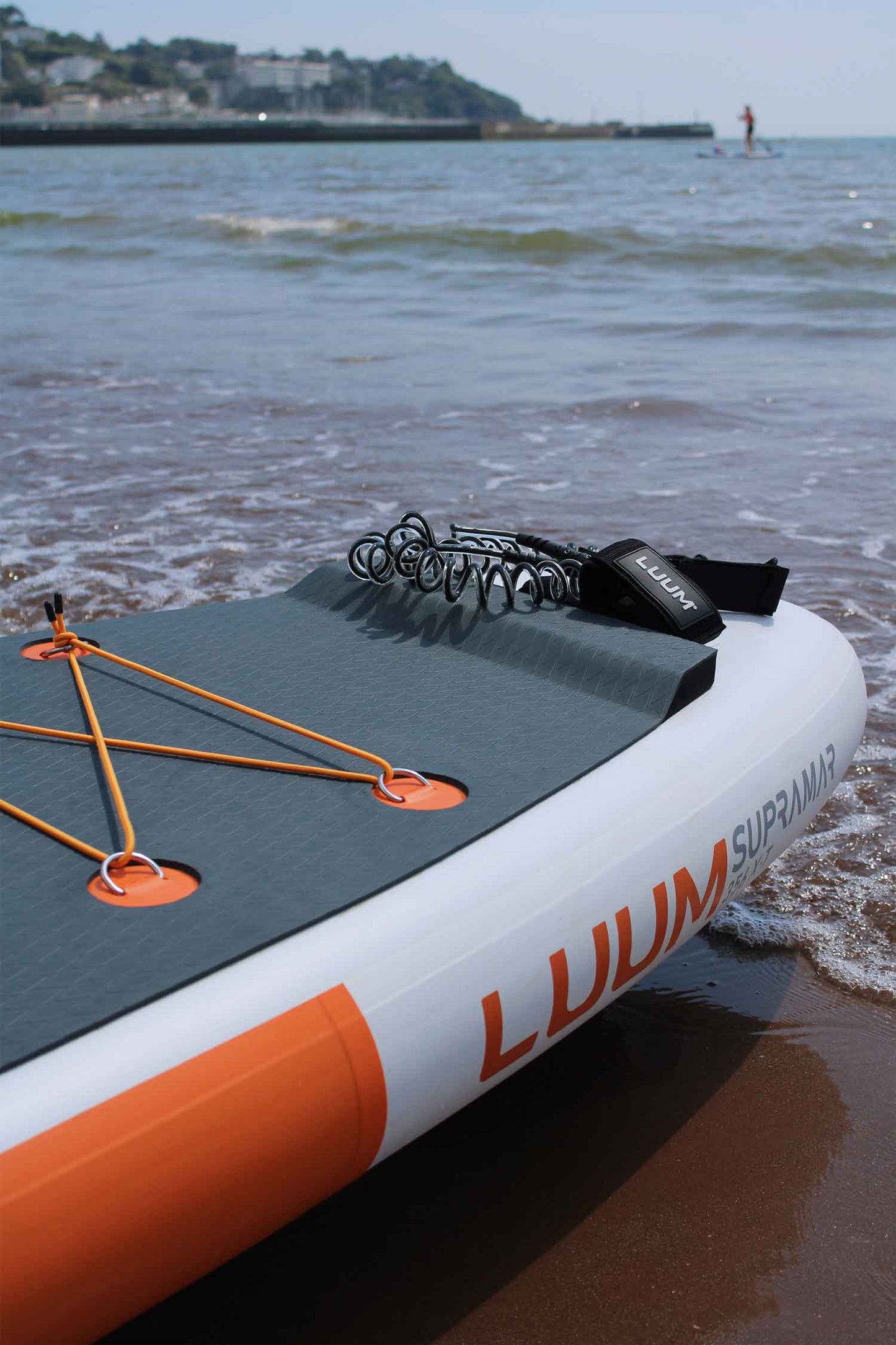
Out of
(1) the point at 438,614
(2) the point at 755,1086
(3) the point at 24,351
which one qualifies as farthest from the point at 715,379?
(2) the point at 755,1086

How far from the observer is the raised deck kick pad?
1646mm

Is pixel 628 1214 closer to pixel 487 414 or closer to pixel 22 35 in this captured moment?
pixel 487 414

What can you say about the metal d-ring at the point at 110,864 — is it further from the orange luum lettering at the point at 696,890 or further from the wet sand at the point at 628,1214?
the orange luum lettering at the point at 696,890

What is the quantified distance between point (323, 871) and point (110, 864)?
31 centimetres

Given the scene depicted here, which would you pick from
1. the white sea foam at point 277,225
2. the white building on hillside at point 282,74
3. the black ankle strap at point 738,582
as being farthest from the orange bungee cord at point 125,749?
the white building on hillside at point 282,74

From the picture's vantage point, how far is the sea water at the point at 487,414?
4.73 metres

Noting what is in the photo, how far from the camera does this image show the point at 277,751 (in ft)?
7.21

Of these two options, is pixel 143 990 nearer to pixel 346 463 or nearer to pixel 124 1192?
pixel 124 1192

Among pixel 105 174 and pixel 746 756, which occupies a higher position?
pixel 105 174

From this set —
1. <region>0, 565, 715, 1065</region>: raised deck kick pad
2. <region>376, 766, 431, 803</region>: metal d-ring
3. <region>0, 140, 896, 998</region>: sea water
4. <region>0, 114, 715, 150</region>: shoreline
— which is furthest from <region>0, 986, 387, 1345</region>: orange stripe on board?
<region>0, 114, 715, 150</region>: shoreline

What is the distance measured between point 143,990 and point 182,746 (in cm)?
73

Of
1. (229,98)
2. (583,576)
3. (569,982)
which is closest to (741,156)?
(583,576)

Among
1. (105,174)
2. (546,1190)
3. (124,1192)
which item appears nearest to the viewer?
(124,1192)

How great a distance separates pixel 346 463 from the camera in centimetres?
665
